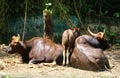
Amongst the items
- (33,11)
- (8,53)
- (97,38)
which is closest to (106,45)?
(97,38)

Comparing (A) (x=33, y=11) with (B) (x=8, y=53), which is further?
(A) (x=33, y=11)

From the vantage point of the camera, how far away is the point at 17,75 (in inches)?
355

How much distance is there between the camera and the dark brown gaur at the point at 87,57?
1002cm

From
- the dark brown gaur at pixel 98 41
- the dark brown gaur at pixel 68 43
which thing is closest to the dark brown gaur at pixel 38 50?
the dark brown gaur at pixel 68 43

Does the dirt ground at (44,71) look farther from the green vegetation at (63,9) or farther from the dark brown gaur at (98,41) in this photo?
the green vegetation at (63,9)

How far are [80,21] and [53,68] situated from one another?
13.5ft

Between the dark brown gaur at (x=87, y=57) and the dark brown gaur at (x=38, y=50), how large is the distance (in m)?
0.38

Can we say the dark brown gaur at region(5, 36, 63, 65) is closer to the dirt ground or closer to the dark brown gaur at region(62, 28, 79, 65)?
the dark brown gaur at region(62, 28, 79, 65)

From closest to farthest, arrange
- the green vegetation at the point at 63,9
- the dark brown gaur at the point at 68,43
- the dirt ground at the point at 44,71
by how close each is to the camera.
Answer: the dirt ground at the point at 44,71 < the dark brown gaur at the point at 68,43 < the green vegetation at the point at 63,9

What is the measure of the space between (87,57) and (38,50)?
1219 mm

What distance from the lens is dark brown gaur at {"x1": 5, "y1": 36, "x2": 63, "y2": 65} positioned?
10477 millimetres

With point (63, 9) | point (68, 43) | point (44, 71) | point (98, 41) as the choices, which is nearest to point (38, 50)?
point (68, 43)

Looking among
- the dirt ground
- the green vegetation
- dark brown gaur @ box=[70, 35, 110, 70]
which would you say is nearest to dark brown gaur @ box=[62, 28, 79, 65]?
dark brown gaur @ box=[70, 35, 110, 70]

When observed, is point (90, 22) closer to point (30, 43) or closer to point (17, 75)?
point (30, 43)
